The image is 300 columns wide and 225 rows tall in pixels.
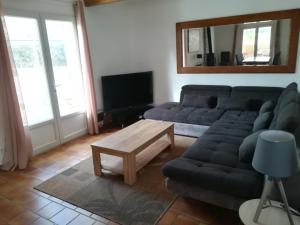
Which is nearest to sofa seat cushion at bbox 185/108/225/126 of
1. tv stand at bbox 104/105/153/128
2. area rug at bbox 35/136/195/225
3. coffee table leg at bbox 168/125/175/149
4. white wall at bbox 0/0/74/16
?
coffee table leg at bbox 168/125/175/149

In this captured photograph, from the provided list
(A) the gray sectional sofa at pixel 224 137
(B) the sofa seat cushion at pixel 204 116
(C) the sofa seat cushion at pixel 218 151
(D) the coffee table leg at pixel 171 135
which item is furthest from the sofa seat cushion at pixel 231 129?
(D) the coffee table leg at pixel 171 135

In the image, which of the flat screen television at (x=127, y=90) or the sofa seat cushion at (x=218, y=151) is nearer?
the sofa seat cushion at (x=218, y=151)

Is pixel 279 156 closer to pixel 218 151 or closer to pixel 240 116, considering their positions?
pixel 218 151

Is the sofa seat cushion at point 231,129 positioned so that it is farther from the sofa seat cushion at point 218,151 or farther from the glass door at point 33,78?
the glass door at point 33,78

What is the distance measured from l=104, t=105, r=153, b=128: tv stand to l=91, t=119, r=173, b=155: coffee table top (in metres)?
1.22

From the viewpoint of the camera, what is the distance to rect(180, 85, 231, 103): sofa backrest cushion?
4.25 metres

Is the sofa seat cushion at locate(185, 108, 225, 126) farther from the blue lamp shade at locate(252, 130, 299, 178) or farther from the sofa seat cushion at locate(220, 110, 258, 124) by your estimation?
the blue lamp shade at locate(252, 130, 299, 178)

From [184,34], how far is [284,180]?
11.2ft

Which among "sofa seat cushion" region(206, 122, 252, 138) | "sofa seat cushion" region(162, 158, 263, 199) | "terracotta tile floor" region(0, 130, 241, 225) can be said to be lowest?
"terracotta tile floor" region(0, 130, 241, 225)

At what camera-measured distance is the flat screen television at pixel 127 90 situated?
461 cm

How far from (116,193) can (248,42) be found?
336 centimetres

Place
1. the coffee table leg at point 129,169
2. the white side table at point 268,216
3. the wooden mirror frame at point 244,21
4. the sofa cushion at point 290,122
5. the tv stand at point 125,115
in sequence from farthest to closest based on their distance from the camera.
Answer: the tv stand at point 125,115 < the wooden mirror frame at point 244,21 < the coffee table leg at point 129,169 < the sofa cushion at point 290,122 < the white side table at point 268,216

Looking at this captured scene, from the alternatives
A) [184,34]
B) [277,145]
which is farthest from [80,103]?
[277,145]

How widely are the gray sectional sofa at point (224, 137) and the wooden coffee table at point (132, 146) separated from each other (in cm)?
53
